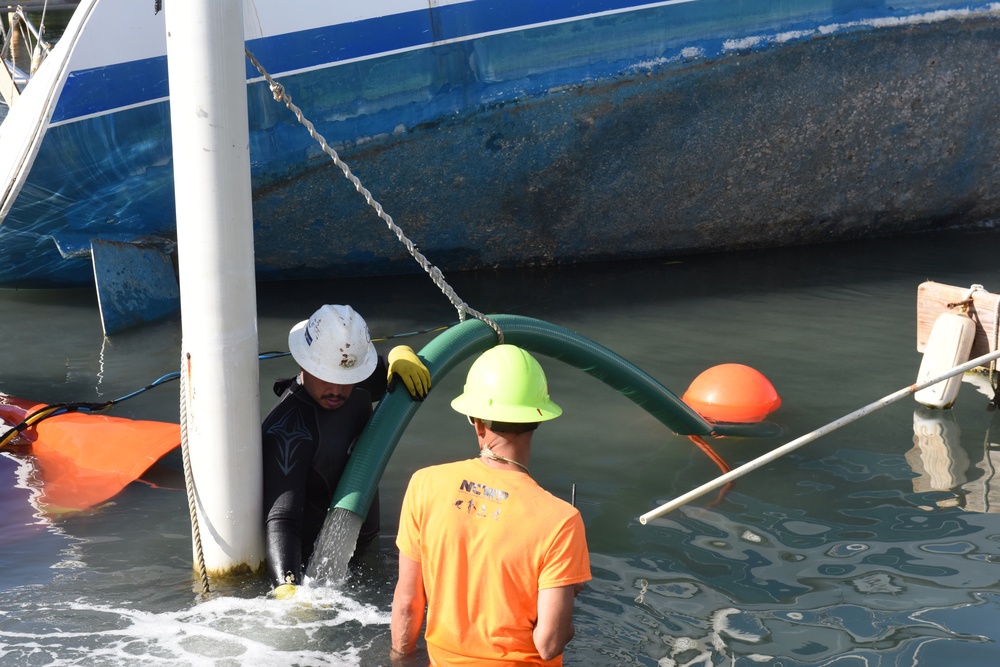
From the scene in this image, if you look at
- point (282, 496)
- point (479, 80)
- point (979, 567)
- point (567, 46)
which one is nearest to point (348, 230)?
point (479, 80)

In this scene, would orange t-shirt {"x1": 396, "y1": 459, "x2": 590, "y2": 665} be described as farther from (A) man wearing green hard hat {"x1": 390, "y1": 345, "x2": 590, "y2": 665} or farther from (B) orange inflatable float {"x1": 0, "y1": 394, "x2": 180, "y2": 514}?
(B) orange inflatable float {"x1": 0, "y1": 394, "x2": 180, "y2": 514}

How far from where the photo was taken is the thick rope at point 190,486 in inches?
164

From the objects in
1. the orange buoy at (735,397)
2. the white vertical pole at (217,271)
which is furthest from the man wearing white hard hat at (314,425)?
the orange buoy at (735,397)

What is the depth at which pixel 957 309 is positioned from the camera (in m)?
6.80

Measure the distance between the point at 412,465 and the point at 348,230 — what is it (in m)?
3.50

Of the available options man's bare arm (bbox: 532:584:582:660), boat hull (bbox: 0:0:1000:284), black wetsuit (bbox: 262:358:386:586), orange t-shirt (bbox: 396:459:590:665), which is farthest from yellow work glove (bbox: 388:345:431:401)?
boat hull (bbox: 0:0:1000:284)

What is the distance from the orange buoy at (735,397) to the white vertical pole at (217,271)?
3142 millimetres

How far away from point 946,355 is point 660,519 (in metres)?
2.43

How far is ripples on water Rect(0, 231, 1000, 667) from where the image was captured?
424 cm

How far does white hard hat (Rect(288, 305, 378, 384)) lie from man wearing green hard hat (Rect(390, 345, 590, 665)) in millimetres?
1457

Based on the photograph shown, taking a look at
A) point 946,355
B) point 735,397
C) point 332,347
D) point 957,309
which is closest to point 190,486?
point 332,347

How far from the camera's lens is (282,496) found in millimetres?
4426

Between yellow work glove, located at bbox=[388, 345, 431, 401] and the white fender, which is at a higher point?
yellow work glove, located at bbox=[388, 345, 431, 401]

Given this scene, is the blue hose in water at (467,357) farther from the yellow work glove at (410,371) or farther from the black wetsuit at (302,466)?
the black wetsuit at (302,466)
